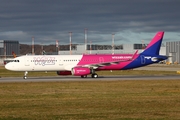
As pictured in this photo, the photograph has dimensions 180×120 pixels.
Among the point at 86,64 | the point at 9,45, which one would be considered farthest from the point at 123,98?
the point at 9,45

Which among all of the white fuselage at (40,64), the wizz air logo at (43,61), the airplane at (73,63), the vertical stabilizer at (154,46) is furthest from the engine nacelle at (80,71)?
the vertical stabilizer at (154,46)

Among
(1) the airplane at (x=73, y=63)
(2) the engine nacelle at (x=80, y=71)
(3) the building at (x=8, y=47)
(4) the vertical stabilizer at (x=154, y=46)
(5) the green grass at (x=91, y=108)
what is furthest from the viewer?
(3) the building at (x=8, y=47)

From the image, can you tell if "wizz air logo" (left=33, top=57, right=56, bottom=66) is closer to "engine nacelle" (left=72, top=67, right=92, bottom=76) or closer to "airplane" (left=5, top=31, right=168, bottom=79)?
"airplane" (left=5, top=31, right=168, bottom=79)

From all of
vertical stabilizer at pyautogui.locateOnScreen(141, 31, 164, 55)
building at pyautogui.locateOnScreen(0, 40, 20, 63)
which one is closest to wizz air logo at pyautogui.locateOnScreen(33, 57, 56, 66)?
vertical stabilizer at pyautogui.locateOnScreen(141, 31, 164, 55)

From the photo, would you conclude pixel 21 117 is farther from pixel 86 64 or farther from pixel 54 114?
pixel 86 64

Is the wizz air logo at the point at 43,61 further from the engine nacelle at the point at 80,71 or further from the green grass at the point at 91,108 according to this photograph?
the green grass at the point at 91,108

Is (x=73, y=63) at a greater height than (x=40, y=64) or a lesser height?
greater

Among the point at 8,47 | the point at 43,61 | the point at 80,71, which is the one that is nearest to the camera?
the point at 80,71

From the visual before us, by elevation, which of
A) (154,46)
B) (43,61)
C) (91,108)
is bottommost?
(91,108)

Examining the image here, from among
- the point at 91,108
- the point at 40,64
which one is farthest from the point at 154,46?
the point at 91,108

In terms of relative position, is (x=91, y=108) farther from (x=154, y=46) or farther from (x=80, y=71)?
(x=154, y=46)

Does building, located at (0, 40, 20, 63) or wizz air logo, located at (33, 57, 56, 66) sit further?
building, located at (0, 40, 20, 63)

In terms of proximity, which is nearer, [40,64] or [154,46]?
[40,64]

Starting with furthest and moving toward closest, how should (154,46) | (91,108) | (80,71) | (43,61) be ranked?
(154,46) → (43,61) → (80,71) → (91,108)
